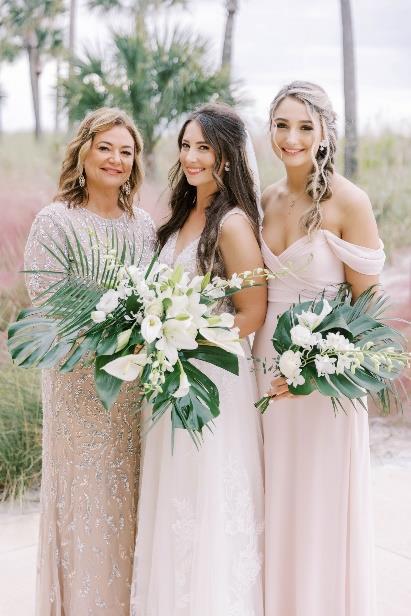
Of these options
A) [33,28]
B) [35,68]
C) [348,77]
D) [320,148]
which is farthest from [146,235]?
[35,68]

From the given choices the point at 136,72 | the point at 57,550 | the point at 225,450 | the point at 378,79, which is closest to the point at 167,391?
the point at 225,450

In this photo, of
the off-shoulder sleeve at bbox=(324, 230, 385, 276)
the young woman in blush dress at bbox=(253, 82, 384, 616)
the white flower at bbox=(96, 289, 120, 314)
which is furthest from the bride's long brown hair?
the white flower at bbox=(96, 289, 120, 314)

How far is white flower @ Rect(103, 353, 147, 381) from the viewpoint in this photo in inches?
73.2

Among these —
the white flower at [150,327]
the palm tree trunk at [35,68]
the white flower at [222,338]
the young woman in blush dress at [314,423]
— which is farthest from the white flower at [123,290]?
the palm tree trunk at [35,68]

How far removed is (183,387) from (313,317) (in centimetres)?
48

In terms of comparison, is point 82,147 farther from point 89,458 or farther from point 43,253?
point 89,458

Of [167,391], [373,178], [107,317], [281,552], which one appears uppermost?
[373,178]

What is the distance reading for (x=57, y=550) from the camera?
2.76 metres

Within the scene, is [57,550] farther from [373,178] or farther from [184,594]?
[373,178]

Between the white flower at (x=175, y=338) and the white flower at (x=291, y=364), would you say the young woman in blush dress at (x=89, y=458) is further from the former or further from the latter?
the white flower at (x=175, y=338)

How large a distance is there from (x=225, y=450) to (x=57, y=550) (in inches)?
30.8

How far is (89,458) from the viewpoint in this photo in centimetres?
271

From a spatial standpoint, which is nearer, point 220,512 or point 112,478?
point 220,512

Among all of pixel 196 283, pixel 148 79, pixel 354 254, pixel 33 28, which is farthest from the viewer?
pixel 33 28
